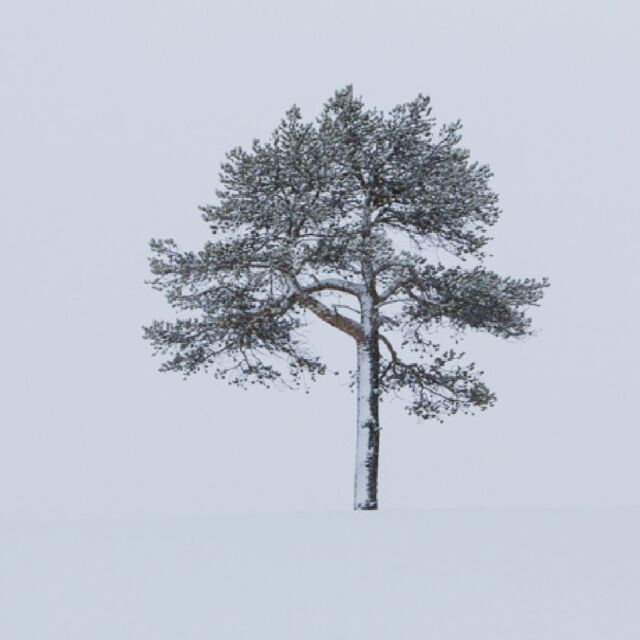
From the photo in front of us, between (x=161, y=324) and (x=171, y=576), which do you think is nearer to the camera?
(x=171, y=576)

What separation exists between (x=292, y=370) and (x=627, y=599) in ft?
21.8

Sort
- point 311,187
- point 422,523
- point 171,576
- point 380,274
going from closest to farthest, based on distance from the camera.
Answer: point 171,576, point 422,523, point 311,187, point 380,274

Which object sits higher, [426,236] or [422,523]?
[426,236]

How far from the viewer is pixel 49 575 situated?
8.55m

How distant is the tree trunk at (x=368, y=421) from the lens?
12250mm

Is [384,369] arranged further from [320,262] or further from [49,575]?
[49,575]

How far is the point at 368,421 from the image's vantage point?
12344mm

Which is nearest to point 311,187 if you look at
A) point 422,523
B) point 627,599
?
point 422,523

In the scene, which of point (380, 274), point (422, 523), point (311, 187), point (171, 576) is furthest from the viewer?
point (380, 274)

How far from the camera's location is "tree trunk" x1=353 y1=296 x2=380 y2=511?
12250 millimetres

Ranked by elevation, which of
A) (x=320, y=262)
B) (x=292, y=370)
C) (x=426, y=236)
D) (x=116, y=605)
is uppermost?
(x=426, y=236)

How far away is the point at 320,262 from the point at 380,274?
116 cm

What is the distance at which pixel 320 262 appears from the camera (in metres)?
11.8

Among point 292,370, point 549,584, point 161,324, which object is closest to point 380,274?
point 292,370
